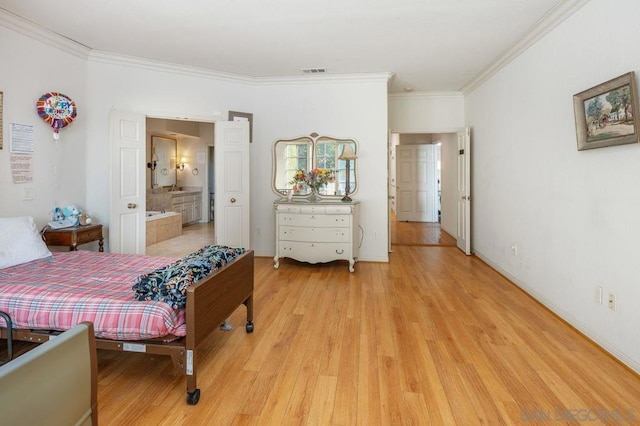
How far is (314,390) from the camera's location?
194 centimetres

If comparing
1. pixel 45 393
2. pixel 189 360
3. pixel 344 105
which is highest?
pixel 344 105

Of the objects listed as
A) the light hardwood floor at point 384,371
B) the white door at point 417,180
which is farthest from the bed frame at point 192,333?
the white door at point 417,180

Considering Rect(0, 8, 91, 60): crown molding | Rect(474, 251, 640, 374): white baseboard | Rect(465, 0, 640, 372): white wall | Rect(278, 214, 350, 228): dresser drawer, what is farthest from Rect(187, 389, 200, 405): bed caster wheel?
Rect(0, 8, 91, 60): crown molding

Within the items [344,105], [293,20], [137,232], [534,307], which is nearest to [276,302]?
[137,232]

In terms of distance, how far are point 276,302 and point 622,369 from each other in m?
2.63

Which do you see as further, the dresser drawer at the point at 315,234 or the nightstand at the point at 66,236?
the dresser drawer at the point at 315,234

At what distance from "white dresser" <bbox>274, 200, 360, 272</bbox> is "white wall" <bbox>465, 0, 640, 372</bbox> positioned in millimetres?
1933

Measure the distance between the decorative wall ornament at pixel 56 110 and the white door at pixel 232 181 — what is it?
1622mm

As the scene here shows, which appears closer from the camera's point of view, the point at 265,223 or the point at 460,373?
the point at 460,373

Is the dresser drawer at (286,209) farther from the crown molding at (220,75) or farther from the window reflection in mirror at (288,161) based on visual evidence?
the crown molding at (220,75)

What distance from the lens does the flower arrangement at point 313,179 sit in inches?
190

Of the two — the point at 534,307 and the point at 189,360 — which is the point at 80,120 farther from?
the point at 534,307

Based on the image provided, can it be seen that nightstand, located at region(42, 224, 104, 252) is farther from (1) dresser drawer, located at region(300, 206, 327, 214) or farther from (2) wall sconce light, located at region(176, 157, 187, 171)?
(2) wall sconce light, located at region(176, 157, 187, 171)

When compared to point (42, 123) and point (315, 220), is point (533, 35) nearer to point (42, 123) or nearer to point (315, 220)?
point (315, 220)
